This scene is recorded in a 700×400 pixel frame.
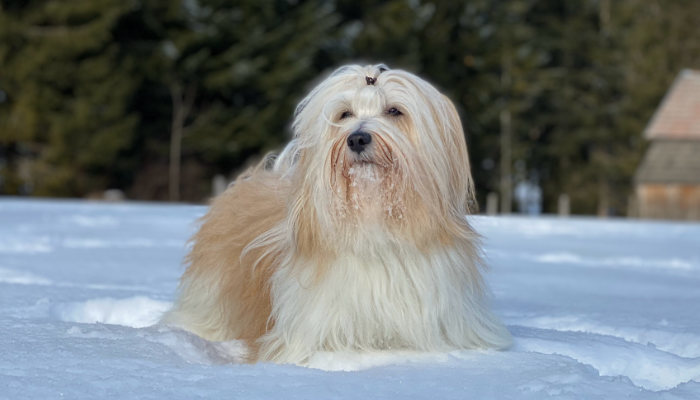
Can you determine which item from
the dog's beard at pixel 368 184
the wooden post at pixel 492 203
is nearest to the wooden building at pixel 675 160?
the wooden post at pixel 492 203

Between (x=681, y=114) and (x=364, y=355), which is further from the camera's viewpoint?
(x=681, y=114)

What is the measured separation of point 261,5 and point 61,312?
22.1 metres

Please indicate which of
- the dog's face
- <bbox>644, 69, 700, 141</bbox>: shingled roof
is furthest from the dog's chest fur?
<bbox>644, 69, 700, 141</bbox>: shingled roof

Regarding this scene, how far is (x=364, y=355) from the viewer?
2912mm

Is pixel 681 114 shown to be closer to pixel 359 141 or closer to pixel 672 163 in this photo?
pixel 672 163

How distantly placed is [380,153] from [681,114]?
24883 millimetres

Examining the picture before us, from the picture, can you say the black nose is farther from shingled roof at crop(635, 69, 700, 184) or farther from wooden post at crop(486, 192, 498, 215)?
wooden post at crop(486, 192, 498, 215)

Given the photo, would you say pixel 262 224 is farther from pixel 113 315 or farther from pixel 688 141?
pixel 688 141

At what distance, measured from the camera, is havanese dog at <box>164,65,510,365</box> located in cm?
297

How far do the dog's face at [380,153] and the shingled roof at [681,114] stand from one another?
2404 centimetres

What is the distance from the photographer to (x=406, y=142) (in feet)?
9.81

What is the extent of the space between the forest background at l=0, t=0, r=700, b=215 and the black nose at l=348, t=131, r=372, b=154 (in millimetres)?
20557

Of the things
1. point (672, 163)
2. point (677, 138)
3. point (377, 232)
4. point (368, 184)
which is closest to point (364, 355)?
point (377, 232)

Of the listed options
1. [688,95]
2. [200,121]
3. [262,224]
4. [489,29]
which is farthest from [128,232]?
[489,29]
